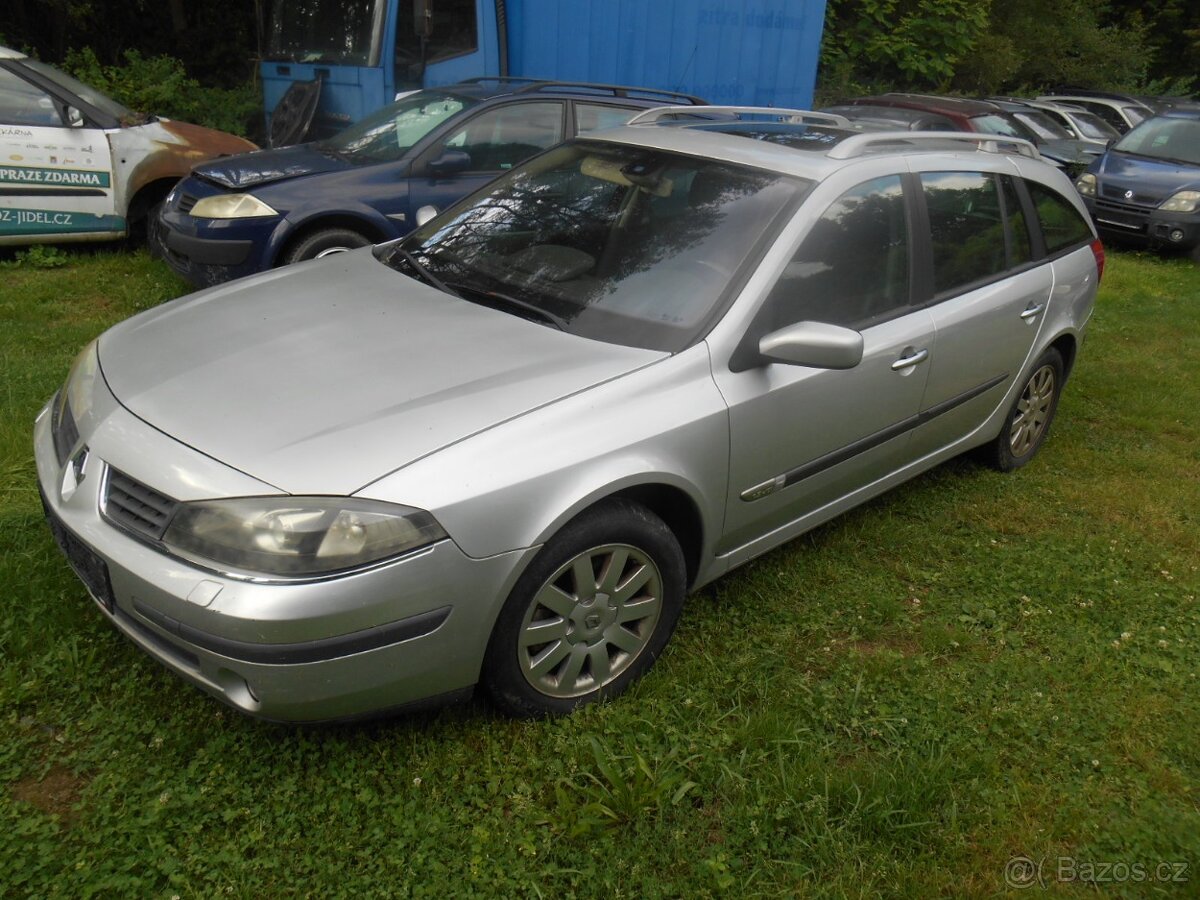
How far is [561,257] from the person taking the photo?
341cm

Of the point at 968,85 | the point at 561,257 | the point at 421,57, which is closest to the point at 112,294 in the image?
the point at 421,57

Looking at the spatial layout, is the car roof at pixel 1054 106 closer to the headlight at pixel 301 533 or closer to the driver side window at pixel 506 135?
the driver side window at pixel 506 135

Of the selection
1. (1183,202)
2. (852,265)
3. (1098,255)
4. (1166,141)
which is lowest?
(1183,202)

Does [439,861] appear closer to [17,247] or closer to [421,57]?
[17,247]

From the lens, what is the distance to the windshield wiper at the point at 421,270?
340cm

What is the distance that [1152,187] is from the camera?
35.1 feet

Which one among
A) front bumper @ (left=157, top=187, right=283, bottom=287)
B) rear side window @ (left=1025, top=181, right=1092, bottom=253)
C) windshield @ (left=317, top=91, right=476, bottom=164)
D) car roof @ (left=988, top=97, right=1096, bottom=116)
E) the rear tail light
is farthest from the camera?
car roof @ (left=988, top=97, right=1096, bottom=116)

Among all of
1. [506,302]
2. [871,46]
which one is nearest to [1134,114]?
[871,46]

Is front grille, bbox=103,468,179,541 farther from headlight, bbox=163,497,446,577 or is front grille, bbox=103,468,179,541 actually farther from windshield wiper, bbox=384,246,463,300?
windshield wiper, bbox=384,246,463,300

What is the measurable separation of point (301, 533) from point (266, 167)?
4426 mm

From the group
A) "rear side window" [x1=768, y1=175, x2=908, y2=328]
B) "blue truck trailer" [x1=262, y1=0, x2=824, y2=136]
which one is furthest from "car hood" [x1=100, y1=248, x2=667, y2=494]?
"blue truck trailer" [x1=262, y1=0, x2=824, y2=136]

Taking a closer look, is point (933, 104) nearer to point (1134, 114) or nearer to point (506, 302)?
point (1134, 114)

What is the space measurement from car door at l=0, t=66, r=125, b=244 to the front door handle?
18.4ft

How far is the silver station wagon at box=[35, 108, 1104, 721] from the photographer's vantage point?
236 cm
